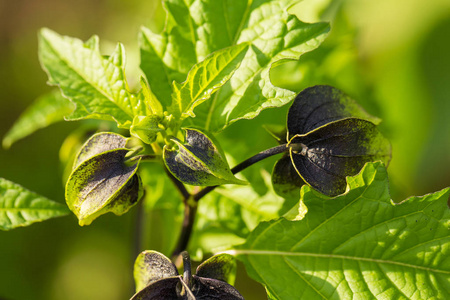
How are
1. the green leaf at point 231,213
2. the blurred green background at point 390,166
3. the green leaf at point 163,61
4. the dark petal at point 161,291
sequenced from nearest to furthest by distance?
the dark petal at point 161,291 → the green leaf at point 163,61 → the green leaf at point 231,213 → the blurred green background at point 390,166

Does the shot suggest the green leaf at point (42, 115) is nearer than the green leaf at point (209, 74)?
No

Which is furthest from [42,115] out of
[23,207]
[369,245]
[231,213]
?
[369,245]

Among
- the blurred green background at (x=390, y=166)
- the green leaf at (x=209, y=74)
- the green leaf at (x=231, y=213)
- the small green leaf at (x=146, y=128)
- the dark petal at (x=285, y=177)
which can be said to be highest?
the green leaf at (x=209, y=74)

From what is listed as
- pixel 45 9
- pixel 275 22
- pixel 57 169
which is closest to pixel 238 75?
pixel 275 22

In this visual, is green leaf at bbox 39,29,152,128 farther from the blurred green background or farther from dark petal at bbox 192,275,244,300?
the blurred green background

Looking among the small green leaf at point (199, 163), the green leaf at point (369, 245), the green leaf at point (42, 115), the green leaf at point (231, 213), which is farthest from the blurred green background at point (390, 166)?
the small green leaf at point (199, 163)

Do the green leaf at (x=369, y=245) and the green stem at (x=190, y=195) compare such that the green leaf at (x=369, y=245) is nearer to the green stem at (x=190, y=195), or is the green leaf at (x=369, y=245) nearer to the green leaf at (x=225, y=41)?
the green stem at (x=190, y=195)

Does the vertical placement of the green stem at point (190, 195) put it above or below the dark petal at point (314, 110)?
below

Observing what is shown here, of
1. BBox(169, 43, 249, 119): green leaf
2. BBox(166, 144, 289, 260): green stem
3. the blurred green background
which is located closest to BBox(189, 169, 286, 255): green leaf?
BBox(166, 144, 289, 260): green stem
